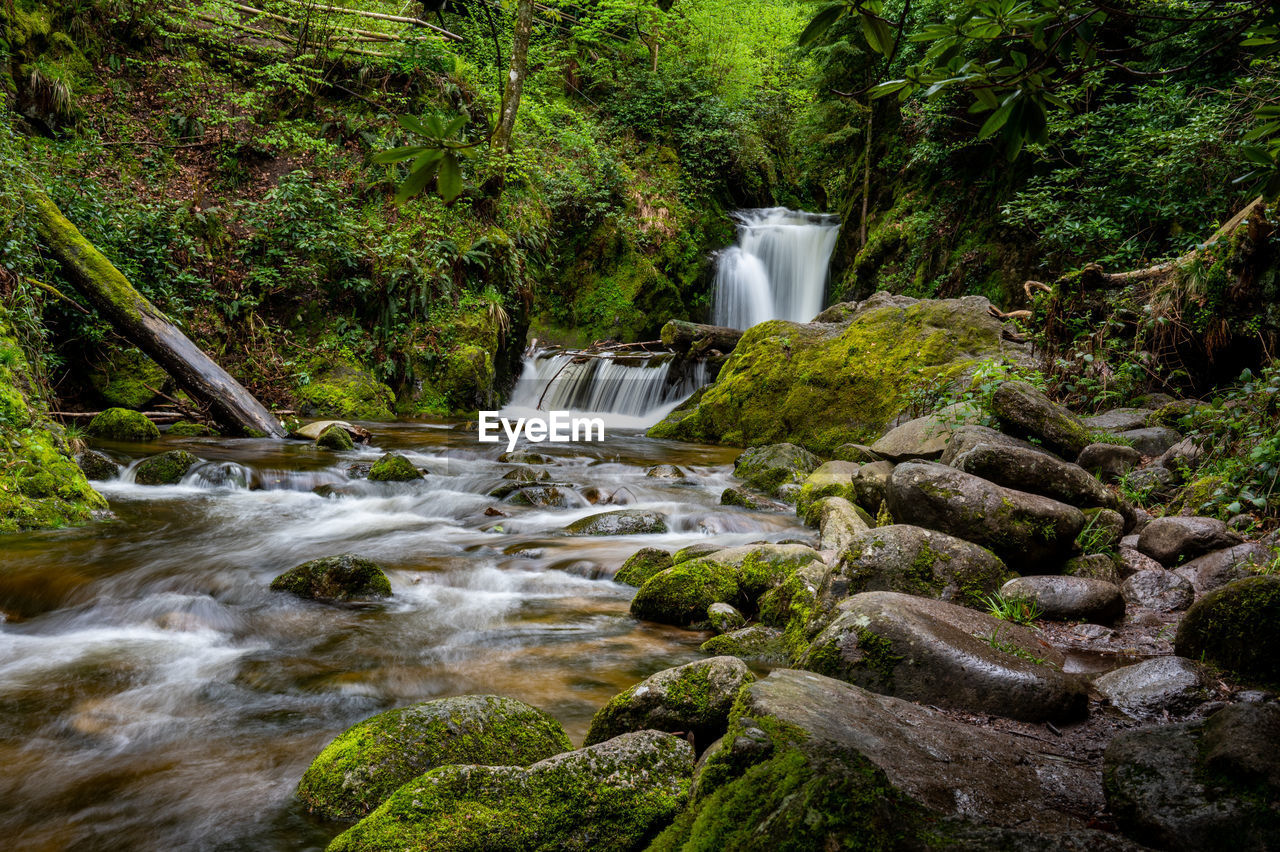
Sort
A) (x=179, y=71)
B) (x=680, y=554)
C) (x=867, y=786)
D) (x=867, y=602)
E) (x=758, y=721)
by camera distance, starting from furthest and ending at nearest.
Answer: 1. (x=179, y=71)
2. (x=680, y=554)
3. (x=867, y=602)
4. (x=758, y=721)
5. (x=867, y=786)

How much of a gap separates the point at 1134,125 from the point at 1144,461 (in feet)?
26.2

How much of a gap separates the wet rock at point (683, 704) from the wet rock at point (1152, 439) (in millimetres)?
5202

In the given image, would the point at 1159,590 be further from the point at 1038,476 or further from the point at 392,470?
the point at 392,470

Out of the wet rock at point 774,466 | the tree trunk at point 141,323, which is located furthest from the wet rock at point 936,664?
the tree trunk at point 141,323

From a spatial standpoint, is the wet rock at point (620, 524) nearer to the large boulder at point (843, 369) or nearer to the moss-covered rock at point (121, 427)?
the large boulder at point (843, 369)

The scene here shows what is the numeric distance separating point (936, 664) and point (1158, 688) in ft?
2.89

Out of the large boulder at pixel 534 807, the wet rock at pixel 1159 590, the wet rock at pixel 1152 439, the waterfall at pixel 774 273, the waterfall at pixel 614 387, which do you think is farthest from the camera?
the waterfall at pixel 774 273

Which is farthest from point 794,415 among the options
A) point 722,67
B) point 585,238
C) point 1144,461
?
point 722,67

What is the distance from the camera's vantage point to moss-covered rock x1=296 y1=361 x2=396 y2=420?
1238cm

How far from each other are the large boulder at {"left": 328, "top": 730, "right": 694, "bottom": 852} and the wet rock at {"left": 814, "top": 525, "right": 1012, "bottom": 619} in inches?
69.3

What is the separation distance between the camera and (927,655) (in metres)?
2.74

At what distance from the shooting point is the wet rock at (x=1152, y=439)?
19.7 feet

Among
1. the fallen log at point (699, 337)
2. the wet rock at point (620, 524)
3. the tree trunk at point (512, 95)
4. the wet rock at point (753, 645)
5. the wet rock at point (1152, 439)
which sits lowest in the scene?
the wet rock at point (620, 524)

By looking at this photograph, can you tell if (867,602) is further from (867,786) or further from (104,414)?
(104,414)
